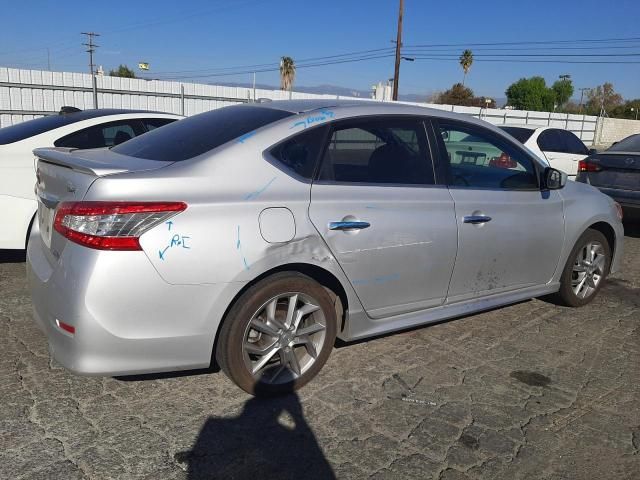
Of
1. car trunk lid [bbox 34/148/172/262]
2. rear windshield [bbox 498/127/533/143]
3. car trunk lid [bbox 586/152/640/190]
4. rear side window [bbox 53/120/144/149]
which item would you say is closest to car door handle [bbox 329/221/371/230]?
car trunk lid [bbox 34/148/172/262]

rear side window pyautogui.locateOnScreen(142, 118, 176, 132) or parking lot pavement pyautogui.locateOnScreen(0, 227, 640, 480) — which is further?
rear side window pyautogui.locateOnScreen(142, 118, 176, 132)

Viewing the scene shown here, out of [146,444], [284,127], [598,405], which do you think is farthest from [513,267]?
[146,444]

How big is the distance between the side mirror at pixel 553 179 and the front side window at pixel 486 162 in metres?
0.09

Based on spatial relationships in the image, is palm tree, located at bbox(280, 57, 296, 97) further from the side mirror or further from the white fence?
the side mirror

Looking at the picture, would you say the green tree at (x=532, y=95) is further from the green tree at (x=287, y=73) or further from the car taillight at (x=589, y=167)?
the car taillight at (x=589, y=167)

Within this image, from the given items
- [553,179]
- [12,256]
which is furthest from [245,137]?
[12,256]

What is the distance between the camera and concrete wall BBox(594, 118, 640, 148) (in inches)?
1473

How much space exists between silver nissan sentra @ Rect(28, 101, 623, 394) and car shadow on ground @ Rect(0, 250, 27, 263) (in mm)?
2684

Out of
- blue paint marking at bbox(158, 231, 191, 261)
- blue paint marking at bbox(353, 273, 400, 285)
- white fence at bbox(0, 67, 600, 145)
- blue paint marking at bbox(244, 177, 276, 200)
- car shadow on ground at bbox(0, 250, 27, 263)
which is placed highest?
white fence at bbox(0, 67, 600, 145)

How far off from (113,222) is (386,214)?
1540 mm

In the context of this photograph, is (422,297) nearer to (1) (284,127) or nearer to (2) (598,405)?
(2) (598,405)

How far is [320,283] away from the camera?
329 cm

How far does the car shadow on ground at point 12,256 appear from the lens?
18.5 feet

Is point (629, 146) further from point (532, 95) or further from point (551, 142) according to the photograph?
point (532, 95)
